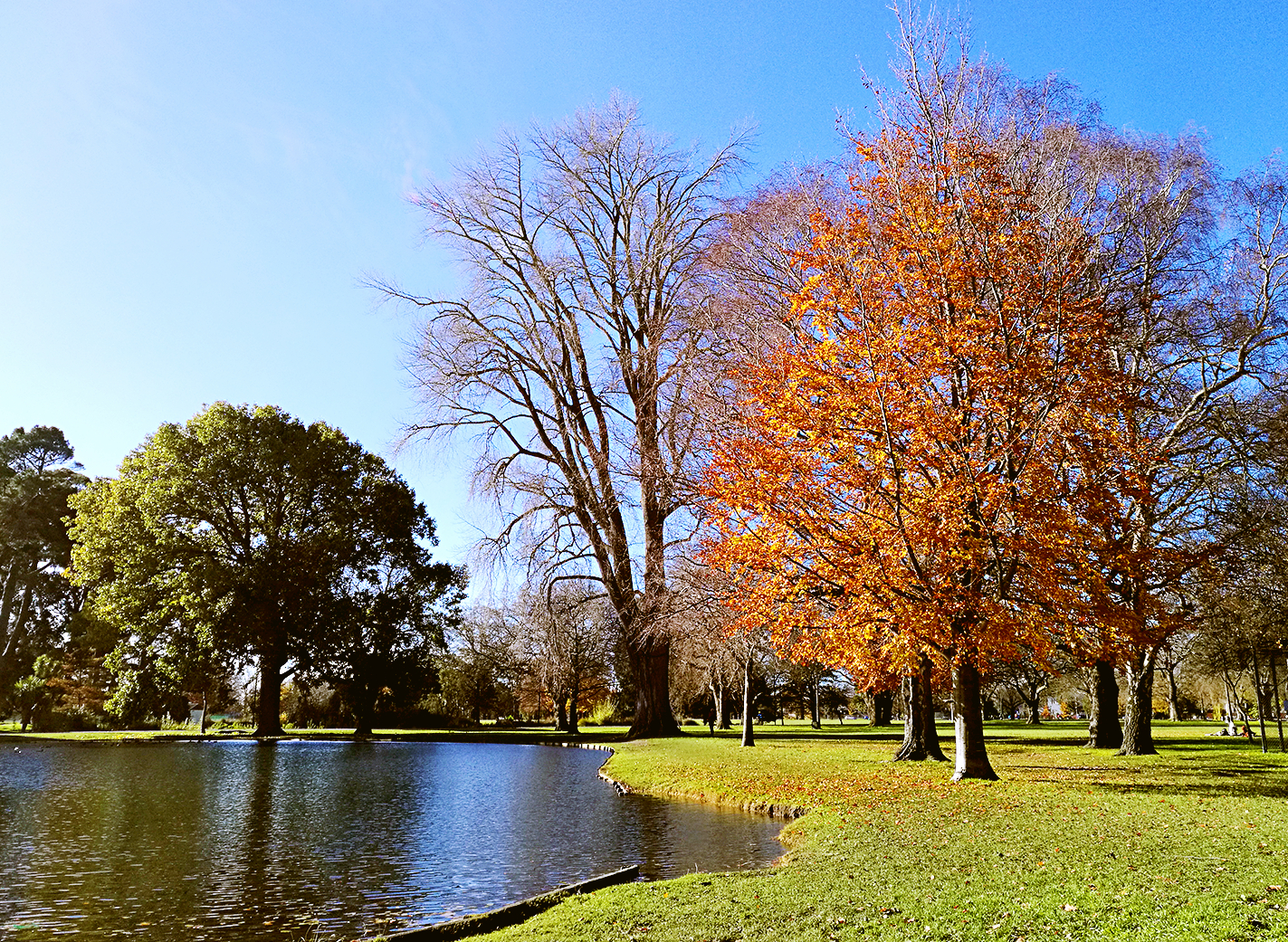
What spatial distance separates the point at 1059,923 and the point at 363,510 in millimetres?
39287

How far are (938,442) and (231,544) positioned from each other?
115 feet

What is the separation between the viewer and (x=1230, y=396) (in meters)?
19.6

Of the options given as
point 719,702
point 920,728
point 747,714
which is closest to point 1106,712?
point 920,728

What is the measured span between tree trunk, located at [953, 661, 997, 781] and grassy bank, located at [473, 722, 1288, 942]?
50 cm

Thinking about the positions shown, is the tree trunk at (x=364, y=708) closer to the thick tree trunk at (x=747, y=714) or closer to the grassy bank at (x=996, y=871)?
the thick tree trunk at (x=747, y=714)

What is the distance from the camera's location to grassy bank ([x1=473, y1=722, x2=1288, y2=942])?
235 inches

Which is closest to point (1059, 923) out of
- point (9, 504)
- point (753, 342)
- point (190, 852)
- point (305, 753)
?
point (190, 852)

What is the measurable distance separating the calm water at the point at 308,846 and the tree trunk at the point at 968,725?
12.8 ft

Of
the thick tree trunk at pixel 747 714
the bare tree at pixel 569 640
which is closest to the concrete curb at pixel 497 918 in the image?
the thick tree trunk at pixel 747 714

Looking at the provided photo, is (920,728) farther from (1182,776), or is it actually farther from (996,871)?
(996,871)

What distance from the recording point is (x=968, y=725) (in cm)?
1483

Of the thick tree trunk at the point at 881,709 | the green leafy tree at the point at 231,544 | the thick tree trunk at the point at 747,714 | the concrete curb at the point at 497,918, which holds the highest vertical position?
the green leafy tree at the point at 231,544

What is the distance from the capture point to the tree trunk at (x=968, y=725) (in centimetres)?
1470

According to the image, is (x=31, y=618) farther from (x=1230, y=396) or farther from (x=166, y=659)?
(x=1230, y=396)
